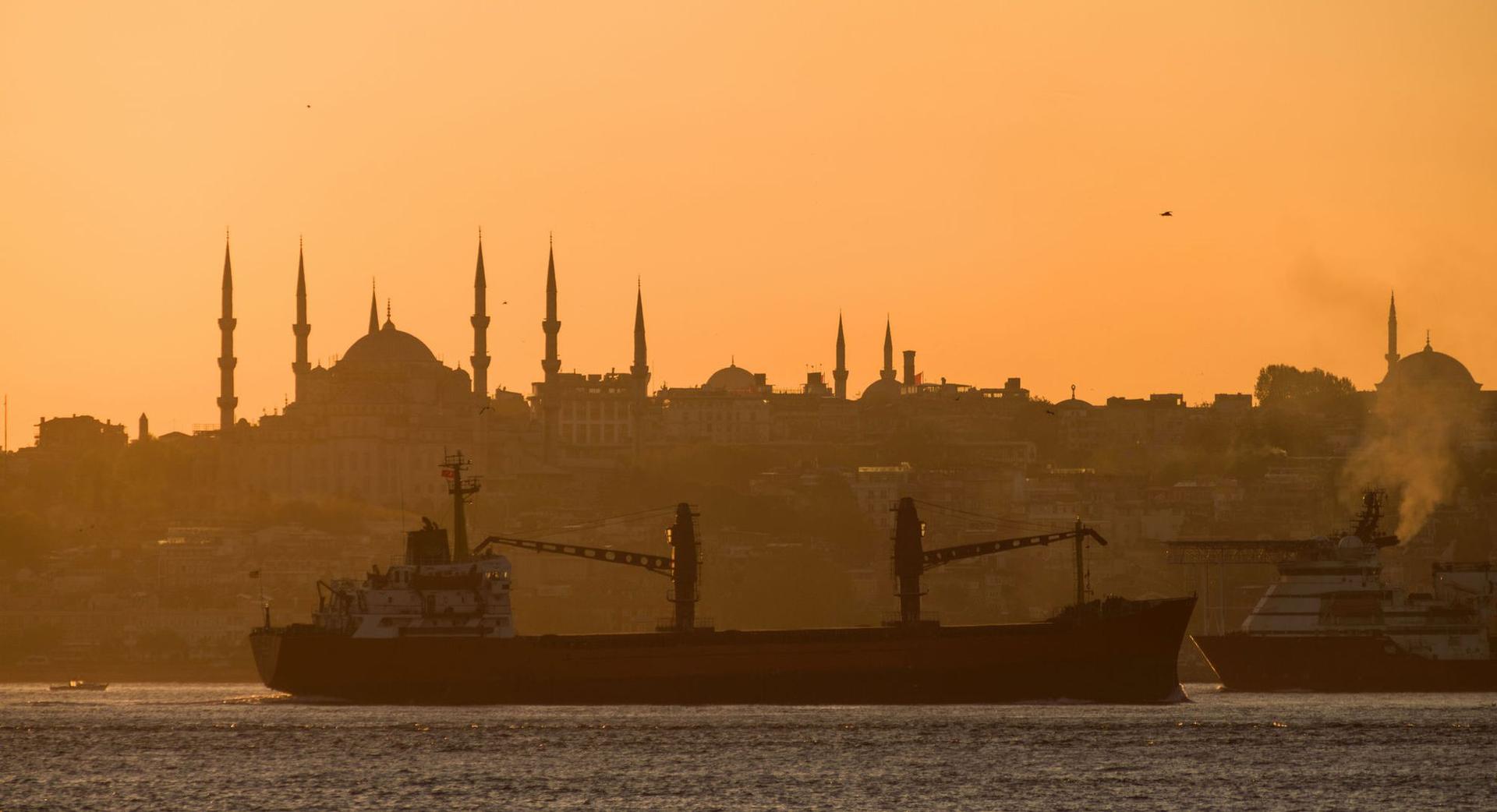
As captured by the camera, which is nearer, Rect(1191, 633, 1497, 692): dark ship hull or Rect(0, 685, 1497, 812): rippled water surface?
Rect(0, 685, 1497, 812): rippled water surface

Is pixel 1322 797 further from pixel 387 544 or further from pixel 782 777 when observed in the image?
pixel 387 544

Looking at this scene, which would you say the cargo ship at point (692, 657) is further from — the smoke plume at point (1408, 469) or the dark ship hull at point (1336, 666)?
the smoke plume at point (1408, 469)

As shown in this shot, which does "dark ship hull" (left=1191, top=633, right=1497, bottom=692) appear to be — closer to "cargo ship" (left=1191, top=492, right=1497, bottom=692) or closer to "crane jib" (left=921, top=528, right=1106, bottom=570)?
"cargo ship" (left=1191, top=492, right=1497, bottom=692)

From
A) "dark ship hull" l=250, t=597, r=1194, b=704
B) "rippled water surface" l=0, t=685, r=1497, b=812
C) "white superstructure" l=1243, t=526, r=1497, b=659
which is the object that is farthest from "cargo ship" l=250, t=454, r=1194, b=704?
"white superstructure" l=1243, t=526, r=1497, b=659

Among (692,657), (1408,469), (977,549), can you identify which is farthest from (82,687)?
(1408,469)

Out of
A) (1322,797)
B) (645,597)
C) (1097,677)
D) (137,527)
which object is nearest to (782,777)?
(1322,797)

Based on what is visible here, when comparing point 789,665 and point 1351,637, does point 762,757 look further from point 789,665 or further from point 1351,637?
point 1351,637

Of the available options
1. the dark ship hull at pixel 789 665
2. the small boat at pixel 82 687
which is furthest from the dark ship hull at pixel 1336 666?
the small boat at pixel 82 687
